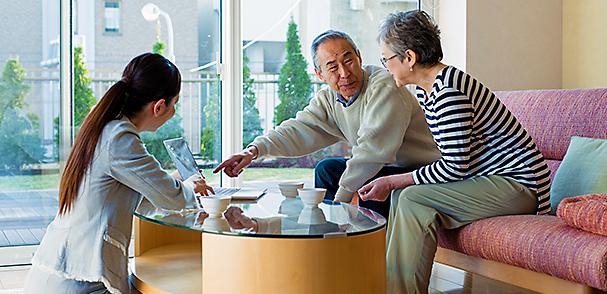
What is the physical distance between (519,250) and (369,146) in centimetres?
71

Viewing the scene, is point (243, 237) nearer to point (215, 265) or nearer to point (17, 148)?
point (215, 265)

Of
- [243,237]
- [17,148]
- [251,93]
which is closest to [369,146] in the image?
[243,237]

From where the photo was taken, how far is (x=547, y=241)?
1.46 metres

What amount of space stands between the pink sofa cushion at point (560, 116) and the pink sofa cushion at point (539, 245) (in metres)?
0.61

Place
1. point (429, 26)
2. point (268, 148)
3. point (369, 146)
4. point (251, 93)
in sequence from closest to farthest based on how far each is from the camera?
point (429, 26)
point (369, 146)
point (268, 148)
point (251, 93)

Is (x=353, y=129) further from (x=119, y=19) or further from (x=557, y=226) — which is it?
(x=119, y=19)

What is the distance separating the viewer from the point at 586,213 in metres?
1.40

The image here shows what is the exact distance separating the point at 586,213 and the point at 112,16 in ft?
8.68

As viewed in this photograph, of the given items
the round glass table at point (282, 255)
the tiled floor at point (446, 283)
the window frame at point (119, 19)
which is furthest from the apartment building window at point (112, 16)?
the round glass table at point (282, 255)

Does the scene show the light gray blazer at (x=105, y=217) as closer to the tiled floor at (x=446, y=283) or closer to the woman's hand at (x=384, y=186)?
the woman's hand at (x=384, y=186)

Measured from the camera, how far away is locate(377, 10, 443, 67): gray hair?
179 centimetres

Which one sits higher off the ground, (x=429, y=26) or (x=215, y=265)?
(x=429, y=26)

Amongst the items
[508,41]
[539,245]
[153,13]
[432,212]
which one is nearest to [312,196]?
[432,212]

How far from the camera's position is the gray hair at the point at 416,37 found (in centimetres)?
179
